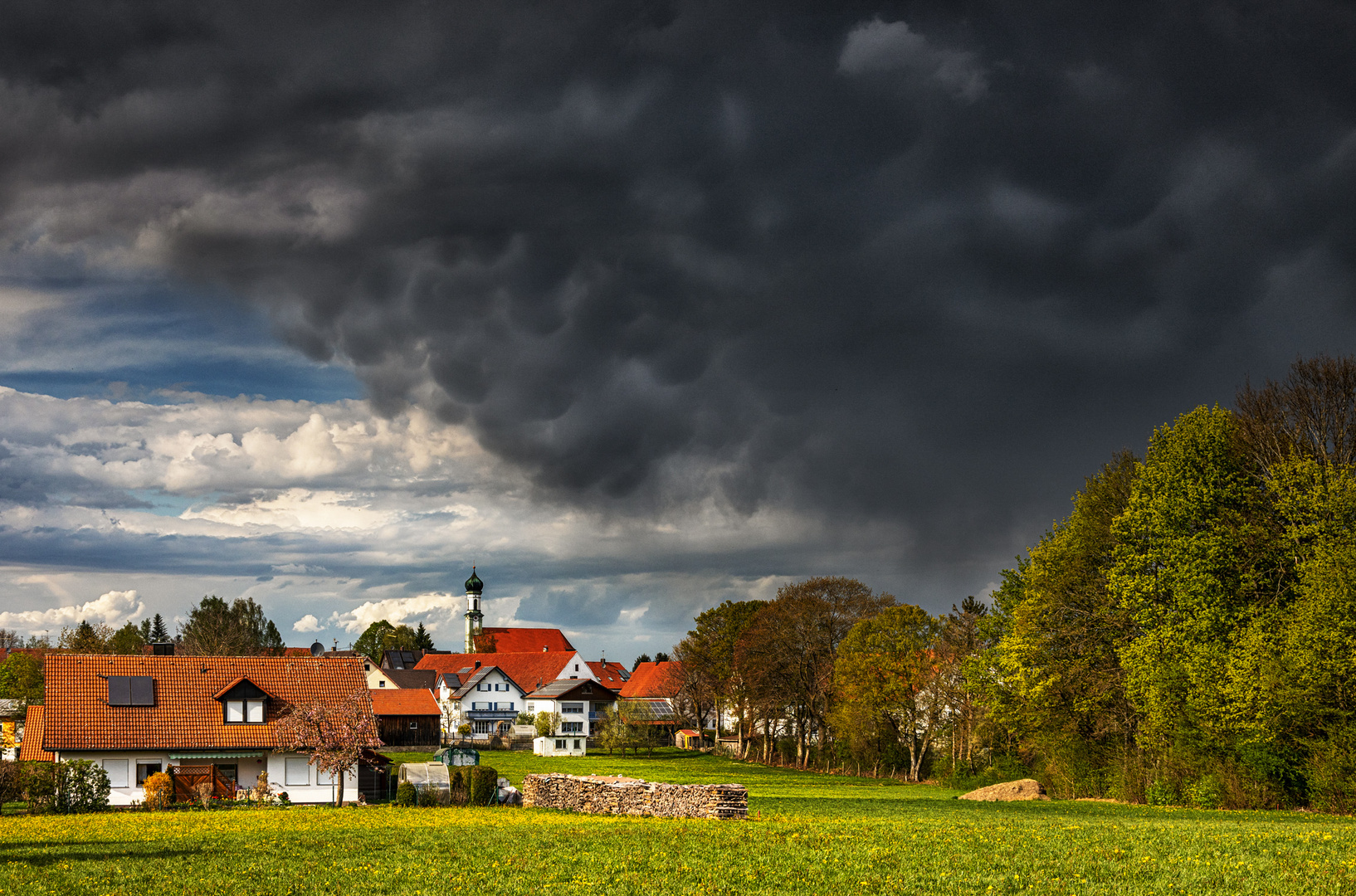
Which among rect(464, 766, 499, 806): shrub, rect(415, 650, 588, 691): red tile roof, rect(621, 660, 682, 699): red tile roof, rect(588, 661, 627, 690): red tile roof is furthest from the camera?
rect(588, 661, 627, 690): red tile roof

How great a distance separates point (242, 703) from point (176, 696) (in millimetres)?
3447

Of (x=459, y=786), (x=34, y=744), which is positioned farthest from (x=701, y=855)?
(x=34, y=744)

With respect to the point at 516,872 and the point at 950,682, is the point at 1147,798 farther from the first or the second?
the point at 516,872

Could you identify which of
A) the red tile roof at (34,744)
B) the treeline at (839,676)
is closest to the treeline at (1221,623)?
the treeline at (839,676)

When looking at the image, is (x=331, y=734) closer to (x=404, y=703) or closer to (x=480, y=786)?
(x=480, y=786)

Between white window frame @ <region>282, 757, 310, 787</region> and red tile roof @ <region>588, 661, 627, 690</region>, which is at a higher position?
white window frame @ <region>282, 757, 310, 787</region>

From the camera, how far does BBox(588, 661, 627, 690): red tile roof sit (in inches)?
6156

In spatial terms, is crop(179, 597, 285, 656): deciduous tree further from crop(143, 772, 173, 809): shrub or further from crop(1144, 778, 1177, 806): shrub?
crop(1144, 778, 1177, 806): shrub

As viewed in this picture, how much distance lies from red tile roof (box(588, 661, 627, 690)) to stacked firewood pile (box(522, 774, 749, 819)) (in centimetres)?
12005

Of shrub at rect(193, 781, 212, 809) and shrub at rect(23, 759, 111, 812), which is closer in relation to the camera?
shrub at rect(23, 759, 111, 812)

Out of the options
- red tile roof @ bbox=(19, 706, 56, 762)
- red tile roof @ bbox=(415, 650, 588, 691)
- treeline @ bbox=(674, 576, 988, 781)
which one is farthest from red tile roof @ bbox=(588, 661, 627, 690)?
red tile roof @ bbox=(19, 706, 56, 762)

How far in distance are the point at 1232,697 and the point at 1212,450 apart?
10.2 meters

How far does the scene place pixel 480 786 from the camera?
41.6m

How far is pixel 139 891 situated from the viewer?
53.1ft
